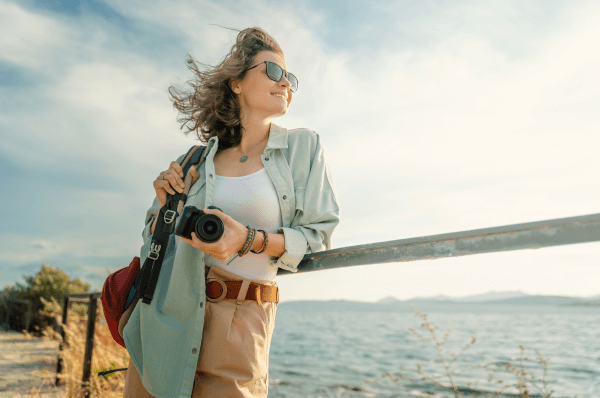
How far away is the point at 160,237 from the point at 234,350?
0.56m

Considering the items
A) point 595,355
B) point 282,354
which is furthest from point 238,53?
point 595,355

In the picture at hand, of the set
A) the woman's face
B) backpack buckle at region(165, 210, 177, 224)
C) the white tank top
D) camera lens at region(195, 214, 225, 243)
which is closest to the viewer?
camera lens at region(195, 214, 225, 243)

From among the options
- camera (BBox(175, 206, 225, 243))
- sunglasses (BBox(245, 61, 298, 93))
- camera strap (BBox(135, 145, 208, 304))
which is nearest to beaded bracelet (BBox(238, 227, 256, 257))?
camera (BBox(175, 206, 225, 243))

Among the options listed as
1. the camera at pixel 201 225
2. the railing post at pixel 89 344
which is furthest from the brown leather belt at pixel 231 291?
the railing post at pixel 89 344

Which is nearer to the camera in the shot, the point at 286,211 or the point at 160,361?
the point at 160,361

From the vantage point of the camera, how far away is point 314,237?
1481 millimetres

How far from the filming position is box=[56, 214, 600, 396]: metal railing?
2.63 ft

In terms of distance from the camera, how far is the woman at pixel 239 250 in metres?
1.35

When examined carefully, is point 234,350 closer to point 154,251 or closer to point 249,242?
point 249,242

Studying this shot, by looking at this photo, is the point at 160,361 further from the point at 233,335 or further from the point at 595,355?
the point at 595,355

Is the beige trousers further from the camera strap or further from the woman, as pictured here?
the camera strap

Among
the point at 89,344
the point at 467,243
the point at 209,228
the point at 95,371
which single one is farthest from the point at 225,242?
the point at 95,371

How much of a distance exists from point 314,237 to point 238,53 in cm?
101

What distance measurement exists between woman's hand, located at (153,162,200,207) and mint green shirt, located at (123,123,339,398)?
48 millimetres
